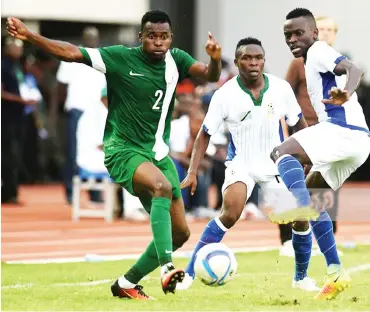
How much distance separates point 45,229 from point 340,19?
13.3 metres

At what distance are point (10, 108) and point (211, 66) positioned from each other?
10216mm

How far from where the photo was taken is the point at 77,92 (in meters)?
17.0

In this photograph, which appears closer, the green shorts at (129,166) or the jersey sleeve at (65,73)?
the green shorts at (129,166)

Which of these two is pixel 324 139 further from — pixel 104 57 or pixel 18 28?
pixel 18 28

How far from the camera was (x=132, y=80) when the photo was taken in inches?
336

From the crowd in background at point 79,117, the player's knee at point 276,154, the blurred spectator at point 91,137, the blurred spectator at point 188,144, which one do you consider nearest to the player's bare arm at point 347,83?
the player's knee at point 276,154

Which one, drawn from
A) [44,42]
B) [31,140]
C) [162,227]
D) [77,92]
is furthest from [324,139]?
[31,140]

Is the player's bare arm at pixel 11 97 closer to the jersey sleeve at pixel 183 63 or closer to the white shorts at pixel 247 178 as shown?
the white shorts at pixel 247 178

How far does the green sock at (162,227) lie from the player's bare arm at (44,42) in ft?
4.09

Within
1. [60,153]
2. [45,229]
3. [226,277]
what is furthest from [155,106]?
[60,153]

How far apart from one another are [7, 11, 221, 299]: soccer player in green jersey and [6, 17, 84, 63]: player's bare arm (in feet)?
0.06

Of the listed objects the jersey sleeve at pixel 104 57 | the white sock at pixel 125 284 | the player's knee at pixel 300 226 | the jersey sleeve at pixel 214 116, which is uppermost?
the jersey sleeve at pixel 104 57

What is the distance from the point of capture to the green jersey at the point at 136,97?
28.0 ft

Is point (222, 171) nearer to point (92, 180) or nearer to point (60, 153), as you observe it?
point (92, 180)
